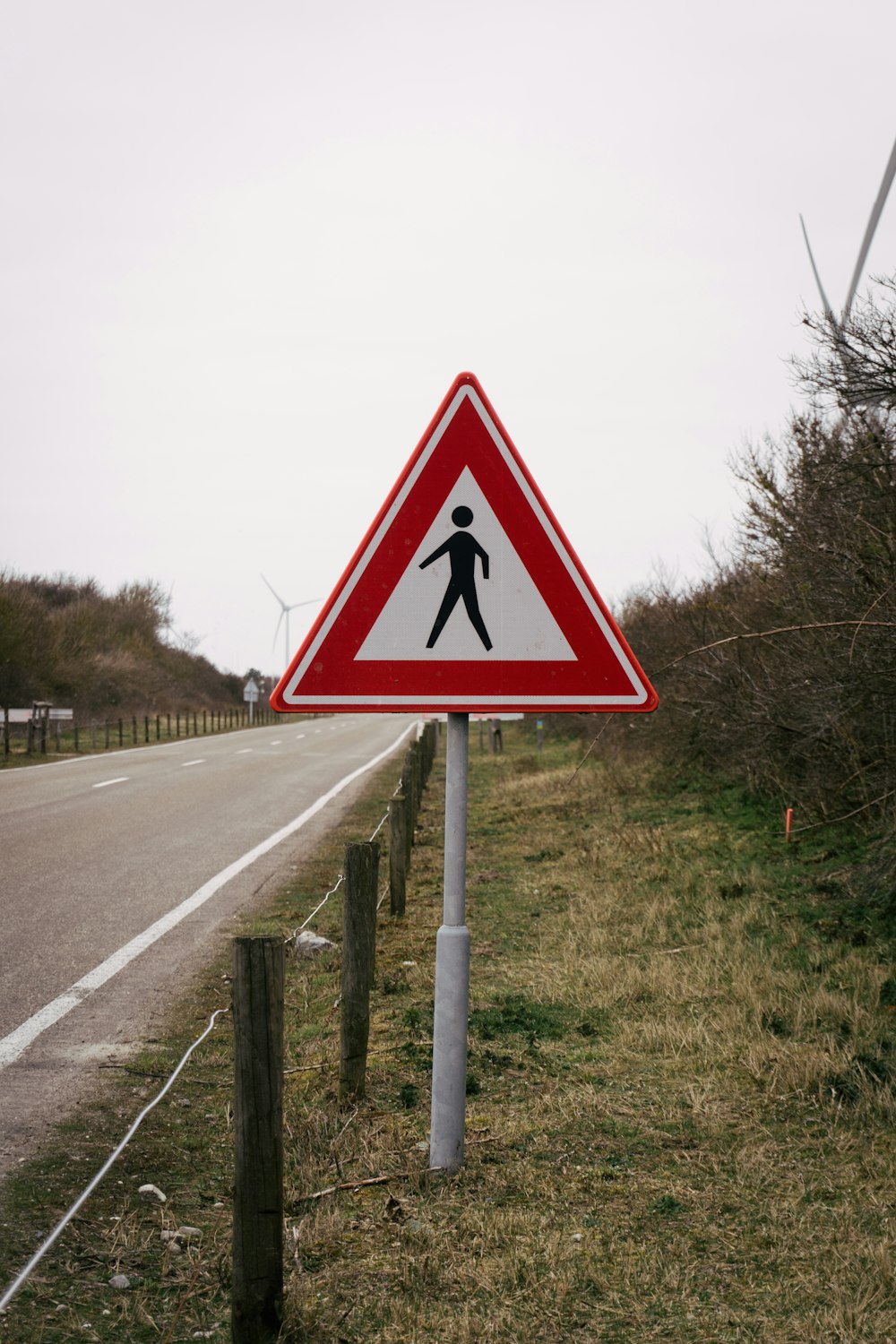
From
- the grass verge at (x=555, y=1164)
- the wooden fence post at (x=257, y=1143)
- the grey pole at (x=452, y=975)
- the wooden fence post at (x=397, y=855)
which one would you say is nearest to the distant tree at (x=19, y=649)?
the wooden fence post at (x=397, y=855)

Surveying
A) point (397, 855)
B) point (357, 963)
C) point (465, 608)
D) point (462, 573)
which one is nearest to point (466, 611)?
point (465, 608)

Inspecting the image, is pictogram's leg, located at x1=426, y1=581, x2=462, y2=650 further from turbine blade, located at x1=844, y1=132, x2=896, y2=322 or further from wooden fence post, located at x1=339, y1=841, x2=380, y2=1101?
turbine blade, located at x1=844, y1=132, x2=896, y2=322

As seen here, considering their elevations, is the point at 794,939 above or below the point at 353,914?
below

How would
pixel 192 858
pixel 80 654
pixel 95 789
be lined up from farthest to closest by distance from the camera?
pixel 80 654, pixel 95 789, pixel 192 858

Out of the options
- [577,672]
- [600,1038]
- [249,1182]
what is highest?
[577,672]

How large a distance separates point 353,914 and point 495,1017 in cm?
119

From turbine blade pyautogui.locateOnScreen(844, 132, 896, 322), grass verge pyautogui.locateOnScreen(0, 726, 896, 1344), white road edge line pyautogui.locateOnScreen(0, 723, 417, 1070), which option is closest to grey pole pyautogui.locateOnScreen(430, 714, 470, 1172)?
grass verge pyautogui.locateOnScreen(0, 726, 896, 1344)

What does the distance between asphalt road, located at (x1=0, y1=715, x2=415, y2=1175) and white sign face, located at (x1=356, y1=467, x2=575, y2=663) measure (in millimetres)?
2211

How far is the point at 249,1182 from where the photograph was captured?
271cm

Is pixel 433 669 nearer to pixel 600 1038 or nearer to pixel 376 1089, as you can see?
pixel 376 1089

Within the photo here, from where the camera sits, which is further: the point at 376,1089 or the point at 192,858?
the point at 192,858

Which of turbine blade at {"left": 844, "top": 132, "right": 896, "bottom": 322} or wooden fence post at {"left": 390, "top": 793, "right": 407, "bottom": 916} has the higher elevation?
turbine blade at {"left": 844, "top": 132, "right": 896, "bottom": 322}

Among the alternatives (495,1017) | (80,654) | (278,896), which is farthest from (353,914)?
(80,654)

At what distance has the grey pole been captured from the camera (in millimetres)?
3393
